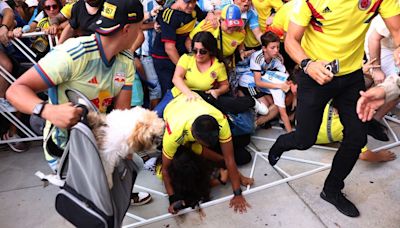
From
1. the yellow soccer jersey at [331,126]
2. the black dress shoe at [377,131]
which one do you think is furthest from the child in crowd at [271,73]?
the black dress shoe at [377,131]

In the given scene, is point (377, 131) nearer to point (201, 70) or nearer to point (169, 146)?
point (201, 70)

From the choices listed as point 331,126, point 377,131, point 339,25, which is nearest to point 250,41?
point 331,126

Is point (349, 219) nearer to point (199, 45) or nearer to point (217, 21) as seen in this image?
point (199, 45)

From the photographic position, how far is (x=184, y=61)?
3.75 metres

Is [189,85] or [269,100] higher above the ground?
[189,85]

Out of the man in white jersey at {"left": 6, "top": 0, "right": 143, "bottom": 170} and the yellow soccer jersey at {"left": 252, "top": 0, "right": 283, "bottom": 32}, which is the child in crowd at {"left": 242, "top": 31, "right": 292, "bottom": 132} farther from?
the man in white jersey at {"left": 6, "top": 0, "right": 143, "bottom": 170}

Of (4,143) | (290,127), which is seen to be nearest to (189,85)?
(290,127)

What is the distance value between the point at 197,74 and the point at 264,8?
5.26 ft

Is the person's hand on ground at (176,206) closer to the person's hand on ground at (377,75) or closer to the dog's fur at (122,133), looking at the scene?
the dog's fur at (122,133)

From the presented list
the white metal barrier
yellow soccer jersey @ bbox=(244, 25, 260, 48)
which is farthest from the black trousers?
the white metal barrier

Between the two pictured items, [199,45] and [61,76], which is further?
[199,45]

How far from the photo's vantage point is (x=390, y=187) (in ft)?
10.1

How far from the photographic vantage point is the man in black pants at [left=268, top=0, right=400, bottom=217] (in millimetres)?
2312

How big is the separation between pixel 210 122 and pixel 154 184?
889 mm
